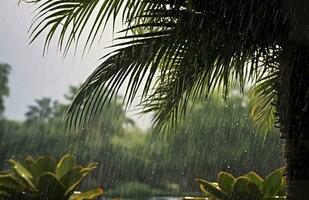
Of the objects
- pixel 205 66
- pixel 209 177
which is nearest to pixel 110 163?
pixel 209 177

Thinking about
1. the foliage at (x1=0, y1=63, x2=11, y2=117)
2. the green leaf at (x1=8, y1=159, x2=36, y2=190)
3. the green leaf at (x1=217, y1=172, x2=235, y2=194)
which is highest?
the foliage at (x1=0, y1=63, x2=11, y2=117)

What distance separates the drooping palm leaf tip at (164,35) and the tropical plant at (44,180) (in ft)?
8.79

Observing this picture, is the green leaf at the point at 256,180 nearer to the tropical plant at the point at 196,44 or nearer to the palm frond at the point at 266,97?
the palm frond at the point at 266,97

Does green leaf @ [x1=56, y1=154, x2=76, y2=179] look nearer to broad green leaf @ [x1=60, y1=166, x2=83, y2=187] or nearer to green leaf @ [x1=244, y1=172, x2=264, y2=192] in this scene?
broad green leaf @ [x1=60, y1=166, x2=83, y2=187]

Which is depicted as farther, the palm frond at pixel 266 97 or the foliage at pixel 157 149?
the foliage at pixel 157 149

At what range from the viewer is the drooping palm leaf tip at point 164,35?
417 centimetres

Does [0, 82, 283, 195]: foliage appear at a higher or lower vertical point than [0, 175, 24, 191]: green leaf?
higher

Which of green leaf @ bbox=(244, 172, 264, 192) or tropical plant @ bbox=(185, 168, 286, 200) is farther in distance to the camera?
green leaf @ bbox=(244, 172, 264, 192)

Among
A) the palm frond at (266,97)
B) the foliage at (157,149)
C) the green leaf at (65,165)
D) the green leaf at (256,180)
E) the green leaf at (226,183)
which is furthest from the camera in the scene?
the foliage at (157,149)

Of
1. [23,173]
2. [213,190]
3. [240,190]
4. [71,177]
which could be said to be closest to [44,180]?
[23,173]

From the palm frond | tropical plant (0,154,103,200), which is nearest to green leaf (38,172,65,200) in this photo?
tropical plant (0,154,103,200)

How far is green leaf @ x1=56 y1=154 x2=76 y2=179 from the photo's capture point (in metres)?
7.49

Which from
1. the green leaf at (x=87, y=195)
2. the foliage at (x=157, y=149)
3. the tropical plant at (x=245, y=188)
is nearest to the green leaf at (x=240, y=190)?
the tropical plant at (x=245, y=188)

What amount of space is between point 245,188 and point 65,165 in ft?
8.39
